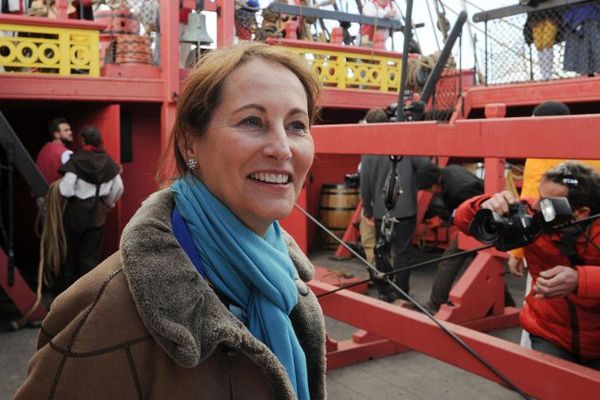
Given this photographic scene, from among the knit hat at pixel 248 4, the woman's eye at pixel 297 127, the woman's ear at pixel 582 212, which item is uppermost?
the knit hat at pixel 248 4

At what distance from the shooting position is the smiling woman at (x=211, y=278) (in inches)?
44.8

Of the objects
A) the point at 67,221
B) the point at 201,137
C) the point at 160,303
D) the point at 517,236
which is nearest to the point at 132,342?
the point at 160,303

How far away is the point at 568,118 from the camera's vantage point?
8.04 feet

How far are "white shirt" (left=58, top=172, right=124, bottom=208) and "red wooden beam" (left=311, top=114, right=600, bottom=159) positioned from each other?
312 centimetres

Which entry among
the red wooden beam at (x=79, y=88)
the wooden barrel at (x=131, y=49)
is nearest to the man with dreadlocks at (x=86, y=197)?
the red wooden beam at (x=79, y=88)

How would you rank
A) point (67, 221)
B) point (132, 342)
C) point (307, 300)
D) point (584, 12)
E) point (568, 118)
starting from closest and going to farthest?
point (132, 342)
point (307, 300)
point (568, 118)
point (67, 221)
point (584, 12)

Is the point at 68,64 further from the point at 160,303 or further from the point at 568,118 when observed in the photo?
the point at 160,303

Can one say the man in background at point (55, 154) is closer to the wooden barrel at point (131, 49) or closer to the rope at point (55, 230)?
the rope at point (55, 230)

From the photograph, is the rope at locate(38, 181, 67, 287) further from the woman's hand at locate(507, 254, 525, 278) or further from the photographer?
the photographer

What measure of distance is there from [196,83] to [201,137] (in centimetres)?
12

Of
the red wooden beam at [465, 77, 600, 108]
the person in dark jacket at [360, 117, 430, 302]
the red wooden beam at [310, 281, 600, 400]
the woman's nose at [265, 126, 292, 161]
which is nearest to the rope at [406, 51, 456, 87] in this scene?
the red wooden beam at [465, 77, 600, 108]

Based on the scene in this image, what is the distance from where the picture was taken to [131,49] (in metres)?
7.86

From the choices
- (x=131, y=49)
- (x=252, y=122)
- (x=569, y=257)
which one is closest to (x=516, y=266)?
(x=569, y=257)

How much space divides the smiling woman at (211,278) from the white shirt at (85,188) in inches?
186
